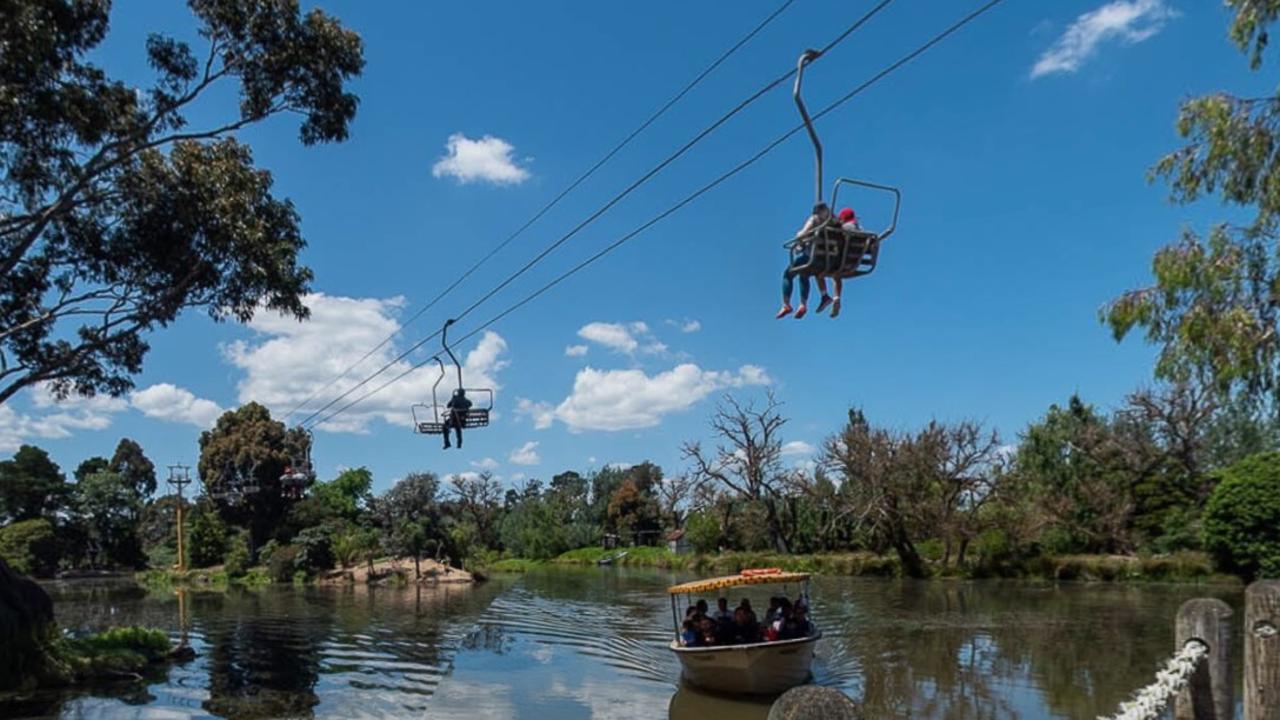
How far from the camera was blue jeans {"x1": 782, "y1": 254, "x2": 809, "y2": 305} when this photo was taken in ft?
31.5

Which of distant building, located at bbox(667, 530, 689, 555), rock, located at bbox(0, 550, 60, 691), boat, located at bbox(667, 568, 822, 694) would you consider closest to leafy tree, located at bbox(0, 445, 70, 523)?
distant building, located at bbox(667, 530, 689, 555)

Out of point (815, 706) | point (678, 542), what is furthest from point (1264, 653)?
point (678, 542)

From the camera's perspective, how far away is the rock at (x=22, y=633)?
17.4 m

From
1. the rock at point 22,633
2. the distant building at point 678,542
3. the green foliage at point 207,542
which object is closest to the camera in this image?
the rock at point 22,633

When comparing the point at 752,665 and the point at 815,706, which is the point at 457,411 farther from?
the point at 815,706

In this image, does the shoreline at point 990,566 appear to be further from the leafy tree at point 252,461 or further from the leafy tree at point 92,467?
the leafy tree at point 92,467

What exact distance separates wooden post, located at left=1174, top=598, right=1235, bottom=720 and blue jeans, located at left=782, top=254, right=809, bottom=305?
579 cm

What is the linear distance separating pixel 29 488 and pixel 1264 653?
79989 millimetres

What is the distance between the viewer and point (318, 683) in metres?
19.9

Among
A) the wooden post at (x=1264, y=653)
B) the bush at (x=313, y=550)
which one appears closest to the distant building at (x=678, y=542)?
the bush at (x=313, y=550)

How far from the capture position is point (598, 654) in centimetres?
2431

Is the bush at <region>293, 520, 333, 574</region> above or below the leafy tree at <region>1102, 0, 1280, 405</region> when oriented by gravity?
below

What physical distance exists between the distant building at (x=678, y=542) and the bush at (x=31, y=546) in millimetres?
42858

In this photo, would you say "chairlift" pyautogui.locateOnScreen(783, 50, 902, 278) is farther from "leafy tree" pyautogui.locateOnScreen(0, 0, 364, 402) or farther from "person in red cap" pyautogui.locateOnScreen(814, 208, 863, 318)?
"leafy tree" pyautogui.locateOnScreen(0, 0, 364, 402)
